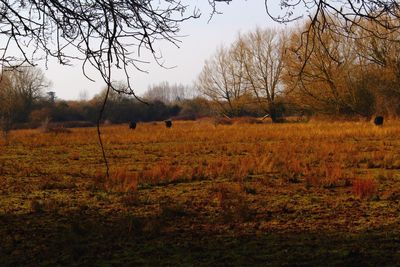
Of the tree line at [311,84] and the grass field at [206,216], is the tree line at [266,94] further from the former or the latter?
the grass field at [206,216]

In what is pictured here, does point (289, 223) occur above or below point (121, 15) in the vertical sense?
below

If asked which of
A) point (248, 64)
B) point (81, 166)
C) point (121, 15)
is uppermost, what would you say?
point (248, 64)

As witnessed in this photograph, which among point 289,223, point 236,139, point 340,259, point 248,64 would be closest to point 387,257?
point 340,259

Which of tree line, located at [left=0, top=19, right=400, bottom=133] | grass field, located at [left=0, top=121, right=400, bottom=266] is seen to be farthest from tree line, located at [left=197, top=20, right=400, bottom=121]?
grass field, located at [left=0, top=121, right=400, bottom=266]

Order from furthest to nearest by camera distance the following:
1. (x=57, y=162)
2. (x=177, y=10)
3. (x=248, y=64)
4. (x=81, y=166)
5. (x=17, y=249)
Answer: (x=248, y=64) → (x=57, y=162) → (x=81, y=166) → (x=17, y=249) → (x=177, y=10)

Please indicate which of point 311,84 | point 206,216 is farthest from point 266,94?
point 206,216

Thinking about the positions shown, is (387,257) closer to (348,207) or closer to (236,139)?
(348,207)

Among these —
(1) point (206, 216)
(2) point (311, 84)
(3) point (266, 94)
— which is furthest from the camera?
(3) point (266, 94)

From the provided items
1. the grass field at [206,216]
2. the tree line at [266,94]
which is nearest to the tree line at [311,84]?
the tree line at [266,94]

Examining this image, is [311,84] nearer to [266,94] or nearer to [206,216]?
[266,94]

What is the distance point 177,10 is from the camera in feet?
12.0

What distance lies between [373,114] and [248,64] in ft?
41.7

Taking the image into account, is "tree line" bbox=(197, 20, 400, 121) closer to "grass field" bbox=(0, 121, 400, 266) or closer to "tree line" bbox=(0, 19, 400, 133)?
"tree line" bbox=(0, 19, 400, 133)

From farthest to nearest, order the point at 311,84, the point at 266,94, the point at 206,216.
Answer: the point at 266,94 < the point at 311,84 < the point at 206,216
